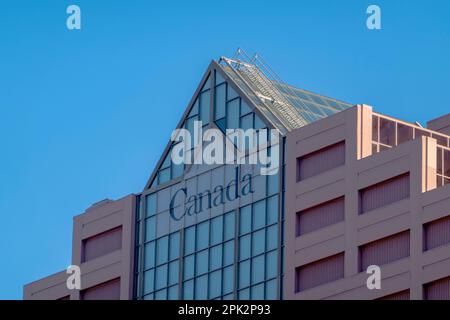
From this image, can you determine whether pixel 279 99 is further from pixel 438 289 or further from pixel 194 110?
pixel 438 289

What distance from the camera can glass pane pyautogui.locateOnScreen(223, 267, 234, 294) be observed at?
9494cm

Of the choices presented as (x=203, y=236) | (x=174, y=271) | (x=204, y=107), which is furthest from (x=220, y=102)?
(x=174, y=271)

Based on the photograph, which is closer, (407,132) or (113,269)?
(407,132)

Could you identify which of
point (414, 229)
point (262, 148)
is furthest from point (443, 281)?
point (262, 148)

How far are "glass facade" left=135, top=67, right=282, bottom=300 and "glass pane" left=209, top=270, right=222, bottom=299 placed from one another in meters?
0.02

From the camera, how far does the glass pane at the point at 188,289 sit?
3836 inches

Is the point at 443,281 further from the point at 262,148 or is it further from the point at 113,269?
the point at 113,269

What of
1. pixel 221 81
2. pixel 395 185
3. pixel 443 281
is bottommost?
pixel 443 281

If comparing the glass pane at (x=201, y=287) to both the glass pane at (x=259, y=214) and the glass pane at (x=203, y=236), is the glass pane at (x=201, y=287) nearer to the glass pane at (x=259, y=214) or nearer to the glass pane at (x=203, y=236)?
the glass pane at (x=203, y=236)

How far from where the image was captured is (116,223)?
103750 mm

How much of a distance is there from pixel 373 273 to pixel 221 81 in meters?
17.6

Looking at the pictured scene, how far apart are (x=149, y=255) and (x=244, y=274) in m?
8.84

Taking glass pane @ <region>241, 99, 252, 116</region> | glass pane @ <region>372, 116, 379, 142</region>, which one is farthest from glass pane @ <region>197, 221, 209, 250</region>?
glass pane @ <region>372, 116, 379, 142</region>

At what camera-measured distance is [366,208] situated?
294 ft
